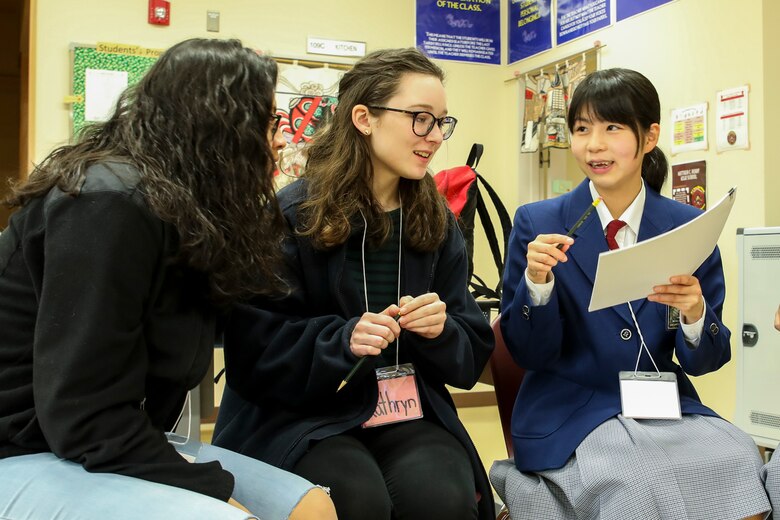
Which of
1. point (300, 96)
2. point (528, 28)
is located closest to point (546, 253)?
point (300, 96)

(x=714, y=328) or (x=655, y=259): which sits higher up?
(x=655, y=259)

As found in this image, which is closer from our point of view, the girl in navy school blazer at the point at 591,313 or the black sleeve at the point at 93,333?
the black sleeve at the point at 93,333

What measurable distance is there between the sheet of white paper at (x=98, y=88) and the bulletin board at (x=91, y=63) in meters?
0.02

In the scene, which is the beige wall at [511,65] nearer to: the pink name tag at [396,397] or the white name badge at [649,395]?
the white name badge at [649,395]

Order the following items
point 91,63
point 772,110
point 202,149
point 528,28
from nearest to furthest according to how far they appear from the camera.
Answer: point 202,149, point 772,110, point 91,63, point 528,28

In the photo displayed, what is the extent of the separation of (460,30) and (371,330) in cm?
407

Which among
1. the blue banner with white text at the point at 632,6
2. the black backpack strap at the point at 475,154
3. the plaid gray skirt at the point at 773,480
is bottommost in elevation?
the plaid gray skirt at the point at 773,480

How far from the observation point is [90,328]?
100 cm

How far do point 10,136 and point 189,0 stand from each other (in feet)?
10.4

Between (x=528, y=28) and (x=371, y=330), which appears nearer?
(x=371, y=330)

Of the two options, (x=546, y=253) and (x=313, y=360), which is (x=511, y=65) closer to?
(x=546, y=253)

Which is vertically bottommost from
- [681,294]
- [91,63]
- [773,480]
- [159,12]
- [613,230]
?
[773,480]

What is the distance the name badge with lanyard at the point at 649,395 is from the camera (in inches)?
60.9

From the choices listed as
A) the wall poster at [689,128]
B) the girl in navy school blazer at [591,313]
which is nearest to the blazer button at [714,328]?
the girl in navy school blazer at [591,313]
